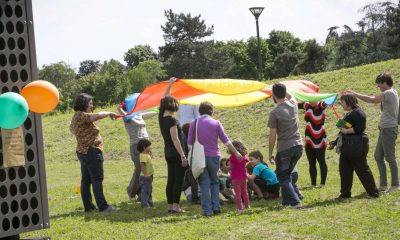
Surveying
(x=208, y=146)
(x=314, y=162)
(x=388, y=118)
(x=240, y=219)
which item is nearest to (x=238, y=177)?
(x=208, y=146)

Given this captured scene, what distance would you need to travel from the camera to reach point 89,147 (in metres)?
8.62

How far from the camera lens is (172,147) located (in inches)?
333

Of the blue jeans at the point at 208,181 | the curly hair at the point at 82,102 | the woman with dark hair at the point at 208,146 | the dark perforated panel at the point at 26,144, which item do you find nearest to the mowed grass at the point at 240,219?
the blue jeans at the point at 208,181

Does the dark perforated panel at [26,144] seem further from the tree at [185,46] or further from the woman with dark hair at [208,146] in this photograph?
the tree at [185,46]

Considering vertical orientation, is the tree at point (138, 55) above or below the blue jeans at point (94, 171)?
above

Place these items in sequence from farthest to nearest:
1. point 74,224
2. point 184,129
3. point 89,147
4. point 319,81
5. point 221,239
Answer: point 319,81 → point 184,129 → point 89,147 → point 74,224 → point 221,239

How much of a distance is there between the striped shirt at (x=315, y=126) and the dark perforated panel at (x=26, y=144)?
918cm

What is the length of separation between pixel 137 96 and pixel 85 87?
53484 mm

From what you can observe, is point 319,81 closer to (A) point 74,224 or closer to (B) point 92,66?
(A) point 74,224

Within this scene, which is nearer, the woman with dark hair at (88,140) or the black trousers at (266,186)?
the woman with dark hair at (88,140)

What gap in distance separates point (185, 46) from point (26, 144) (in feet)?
218

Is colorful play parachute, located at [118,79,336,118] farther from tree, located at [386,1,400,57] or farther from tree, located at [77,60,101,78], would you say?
tree, located at [77,60,101,78]

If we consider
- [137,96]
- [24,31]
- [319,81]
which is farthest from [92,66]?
[24,31]

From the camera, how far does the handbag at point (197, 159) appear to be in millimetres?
7941
